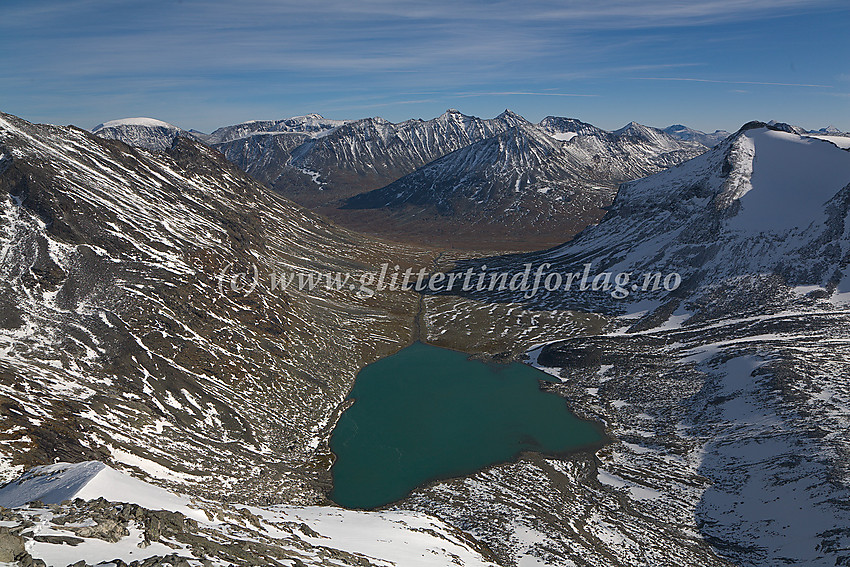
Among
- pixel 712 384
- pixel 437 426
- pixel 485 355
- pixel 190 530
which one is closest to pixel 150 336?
pixel 437 426

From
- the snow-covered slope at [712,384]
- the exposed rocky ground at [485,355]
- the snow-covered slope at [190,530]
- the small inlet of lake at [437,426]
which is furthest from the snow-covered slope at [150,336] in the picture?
the snow-covered slope at [712,384]

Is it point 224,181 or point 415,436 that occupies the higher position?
point 224,181

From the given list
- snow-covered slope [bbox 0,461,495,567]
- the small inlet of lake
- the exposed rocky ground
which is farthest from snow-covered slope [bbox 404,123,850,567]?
snow-covered slope [bbox 0,461,495,567]

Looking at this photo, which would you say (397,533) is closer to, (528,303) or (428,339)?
(428,339)

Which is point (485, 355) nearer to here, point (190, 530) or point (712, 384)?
point (712, 384)

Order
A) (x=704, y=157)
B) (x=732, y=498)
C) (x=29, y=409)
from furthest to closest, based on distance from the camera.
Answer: (x=704, y=157)
(x=732, y=498)
(x=29, y=409)

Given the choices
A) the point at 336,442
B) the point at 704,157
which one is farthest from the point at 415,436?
the point at 704,157

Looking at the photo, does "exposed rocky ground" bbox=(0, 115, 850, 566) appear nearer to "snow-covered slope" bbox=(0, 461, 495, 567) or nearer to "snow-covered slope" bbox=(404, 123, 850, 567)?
"snow-covered slope" bbox=(404, 123, 850, 567)
